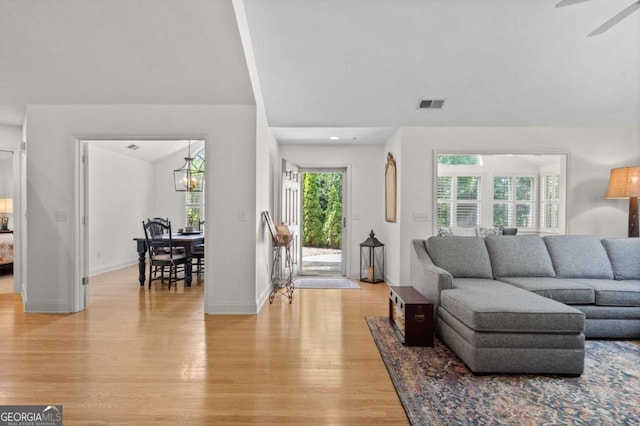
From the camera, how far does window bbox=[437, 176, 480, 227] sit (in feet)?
23.9

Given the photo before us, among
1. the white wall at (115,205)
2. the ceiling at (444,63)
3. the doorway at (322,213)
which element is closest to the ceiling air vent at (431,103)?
the ceiling at (444,63)

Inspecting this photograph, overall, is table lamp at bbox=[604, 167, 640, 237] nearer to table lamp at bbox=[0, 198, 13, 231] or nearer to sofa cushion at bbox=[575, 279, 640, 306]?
sofa cushion at bbox=[575, 279, 640, 306]

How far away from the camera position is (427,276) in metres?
3.59

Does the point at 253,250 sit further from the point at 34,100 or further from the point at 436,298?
the point at 34,100

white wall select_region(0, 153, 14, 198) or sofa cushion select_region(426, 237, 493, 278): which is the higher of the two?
white wall select_region(0, 153, 14, 198)

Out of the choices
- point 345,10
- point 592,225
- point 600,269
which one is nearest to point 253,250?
point 345,10

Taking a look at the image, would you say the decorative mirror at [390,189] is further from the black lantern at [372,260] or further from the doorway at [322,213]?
the doorway at [322,213]

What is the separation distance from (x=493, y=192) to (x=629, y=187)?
2.88 meters

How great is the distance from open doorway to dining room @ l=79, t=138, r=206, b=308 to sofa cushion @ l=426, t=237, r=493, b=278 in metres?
3.78

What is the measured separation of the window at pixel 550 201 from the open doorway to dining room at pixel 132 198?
6596mm

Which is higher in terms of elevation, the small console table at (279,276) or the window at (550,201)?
the window at (550,201)

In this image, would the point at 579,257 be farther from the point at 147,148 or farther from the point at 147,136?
the point at 147,148

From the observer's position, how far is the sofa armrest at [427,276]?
3303 mm

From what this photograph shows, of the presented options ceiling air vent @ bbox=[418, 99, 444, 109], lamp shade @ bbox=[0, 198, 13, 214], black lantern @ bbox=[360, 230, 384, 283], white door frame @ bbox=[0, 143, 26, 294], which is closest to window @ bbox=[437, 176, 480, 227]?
black lantern @ bbox=[360, 230, 384, 283]
